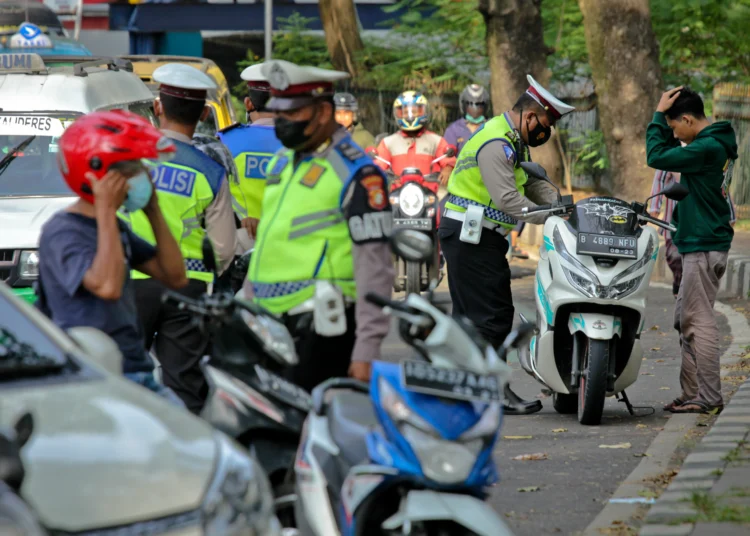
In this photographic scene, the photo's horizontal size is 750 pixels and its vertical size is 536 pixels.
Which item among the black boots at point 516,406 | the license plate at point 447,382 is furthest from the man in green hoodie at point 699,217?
the license plate at point 447,382

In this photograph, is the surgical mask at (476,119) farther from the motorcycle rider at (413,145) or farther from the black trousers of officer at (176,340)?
the black trousers of officer at (176,340)

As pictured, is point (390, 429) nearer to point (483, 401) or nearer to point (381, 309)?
point (483, 401)

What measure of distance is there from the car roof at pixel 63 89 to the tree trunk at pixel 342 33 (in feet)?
48.1

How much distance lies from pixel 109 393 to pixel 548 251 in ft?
A: 14.9

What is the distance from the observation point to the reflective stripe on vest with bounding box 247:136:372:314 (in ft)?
16.4

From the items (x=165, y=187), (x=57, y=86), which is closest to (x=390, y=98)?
(x=57, y=86)

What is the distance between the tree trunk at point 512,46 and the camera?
18.7 m

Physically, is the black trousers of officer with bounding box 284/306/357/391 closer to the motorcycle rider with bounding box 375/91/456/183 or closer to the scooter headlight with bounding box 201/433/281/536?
the scooter headlight with bounding box 201/433/281/536

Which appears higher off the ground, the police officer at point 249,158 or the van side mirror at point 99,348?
the police officer at point 249,158

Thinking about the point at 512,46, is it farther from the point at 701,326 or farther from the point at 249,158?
the point at 249,158

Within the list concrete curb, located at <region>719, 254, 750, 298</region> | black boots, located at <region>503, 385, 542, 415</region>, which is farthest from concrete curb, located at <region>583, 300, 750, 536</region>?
concrete curb, located at <region>719, 254, 750, 298</region>

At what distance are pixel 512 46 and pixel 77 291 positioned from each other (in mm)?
14888

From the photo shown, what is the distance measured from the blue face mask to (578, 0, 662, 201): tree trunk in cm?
1322

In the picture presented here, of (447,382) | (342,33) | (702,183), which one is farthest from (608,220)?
(342,33)
